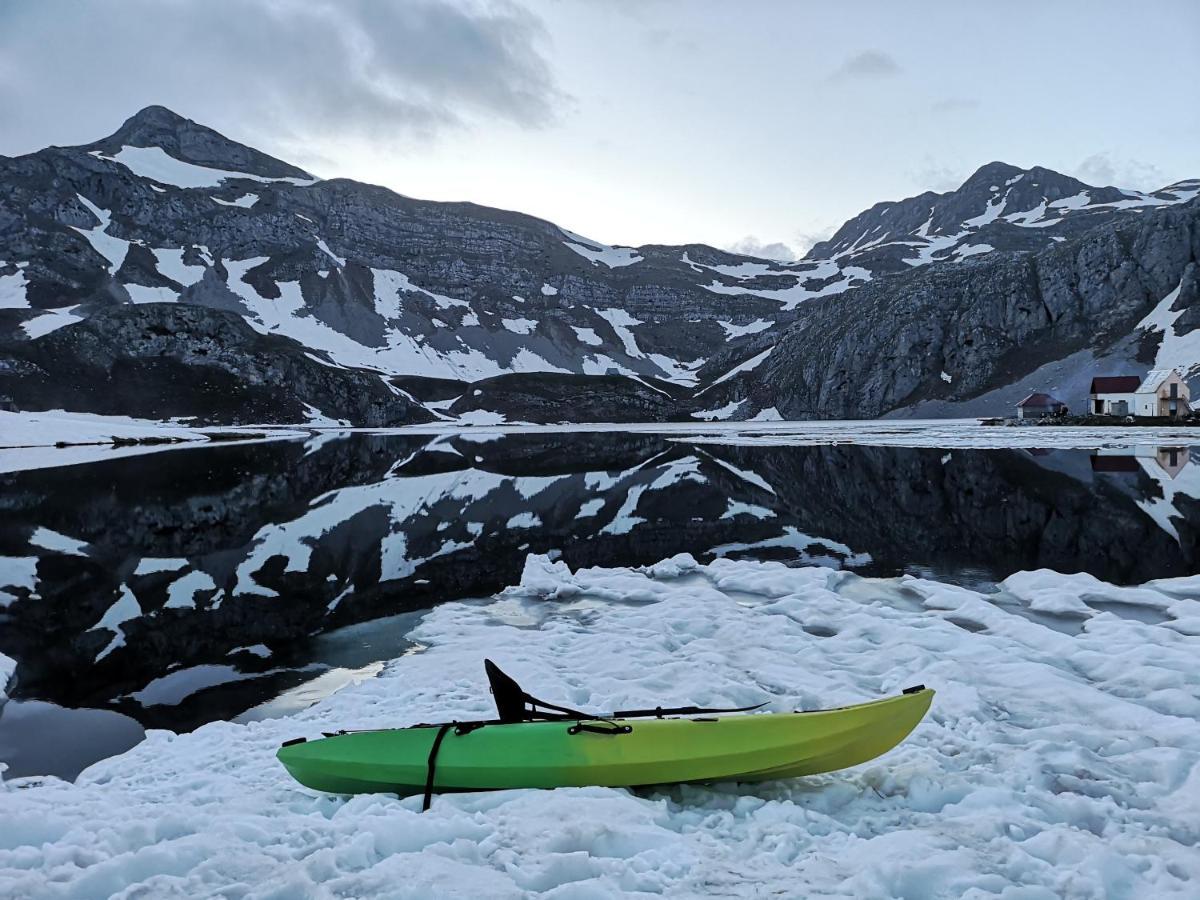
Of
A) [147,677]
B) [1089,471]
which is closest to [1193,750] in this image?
[147,677]

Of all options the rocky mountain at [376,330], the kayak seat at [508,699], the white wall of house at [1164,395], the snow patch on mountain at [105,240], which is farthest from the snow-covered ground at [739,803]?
the snow patch on mountain at [105,240]

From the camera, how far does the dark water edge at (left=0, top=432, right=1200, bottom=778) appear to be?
35.2ft

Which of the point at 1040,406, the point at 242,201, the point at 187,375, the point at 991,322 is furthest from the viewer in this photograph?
the point at 242,201

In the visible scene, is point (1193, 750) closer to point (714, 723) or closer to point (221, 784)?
point (714, 723)

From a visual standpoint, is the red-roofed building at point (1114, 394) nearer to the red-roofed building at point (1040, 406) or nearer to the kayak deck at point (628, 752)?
the red-roofed building at point (1040, 406)

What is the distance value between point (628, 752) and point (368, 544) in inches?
632

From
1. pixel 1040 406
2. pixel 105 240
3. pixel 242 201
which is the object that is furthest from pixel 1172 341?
pixel 242 201

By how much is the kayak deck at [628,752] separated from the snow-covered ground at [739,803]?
0.19 meters

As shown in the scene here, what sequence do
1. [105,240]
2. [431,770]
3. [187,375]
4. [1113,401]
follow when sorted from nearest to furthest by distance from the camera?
[431,770] < [1113,401] < [187,375] < [105,240]

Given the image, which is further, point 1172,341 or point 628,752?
point 1172,341

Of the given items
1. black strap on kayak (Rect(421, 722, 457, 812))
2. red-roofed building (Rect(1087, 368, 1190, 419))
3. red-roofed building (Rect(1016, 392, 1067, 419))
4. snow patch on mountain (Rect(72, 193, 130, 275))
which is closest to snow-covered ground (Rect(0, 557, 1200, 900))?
black strap on kayak (Rect(421, 722, 457, 812))

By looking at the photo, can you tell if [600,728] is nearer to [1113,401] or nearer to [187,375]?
[1113,401]

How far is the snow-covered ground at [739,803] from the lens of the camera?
5070 mm

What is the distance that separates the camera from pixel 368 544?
20.5 metres
